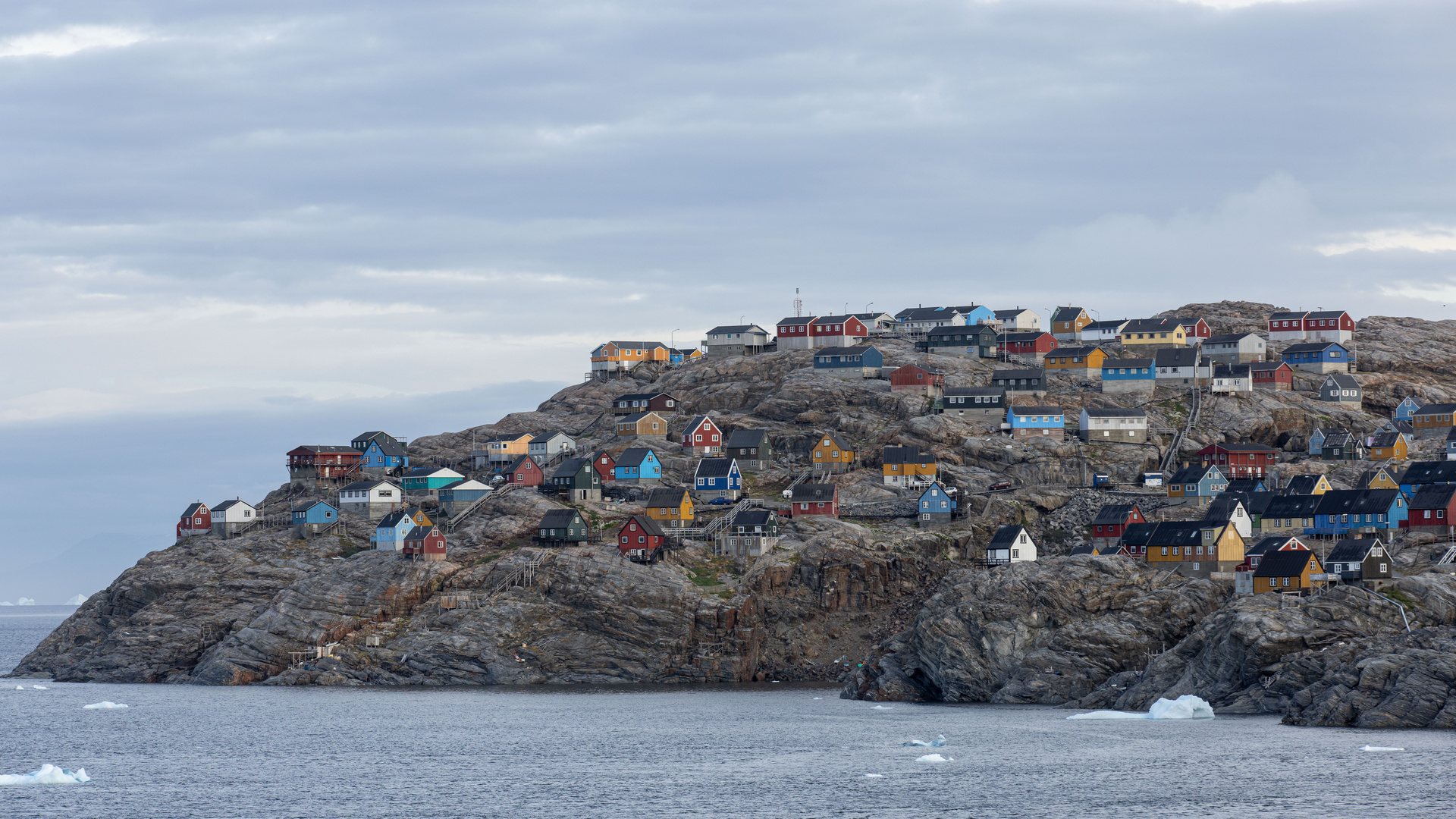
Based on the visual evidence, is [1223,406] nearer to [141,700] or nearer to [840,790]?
[840,790]

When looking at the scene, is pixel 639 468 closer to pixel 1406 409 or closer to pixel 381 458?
pixel 381 458

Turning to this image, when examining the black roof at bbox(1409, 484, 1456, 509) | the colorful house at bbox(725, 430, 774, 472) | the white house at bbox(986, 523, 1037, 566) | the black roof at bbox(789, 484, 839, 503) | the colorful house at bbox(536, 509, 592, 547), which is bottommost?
the white house at bbox(986, 523, 1037, 566)

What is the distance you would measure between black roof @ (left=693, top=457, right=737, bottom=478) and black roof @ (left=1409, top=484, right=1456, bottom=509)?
227 ft

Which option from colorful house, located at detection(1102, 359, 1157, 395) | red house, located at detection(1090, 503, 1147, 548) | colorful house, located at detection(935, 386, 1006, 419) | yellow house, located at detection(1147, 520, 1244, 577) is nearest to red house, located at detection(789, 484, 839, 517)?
red house, located at detection(1090, 503, 1147, 548)

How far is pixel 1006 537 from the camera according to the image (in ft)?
490

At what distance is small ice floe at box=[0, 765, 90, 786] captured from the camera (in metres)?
94.6

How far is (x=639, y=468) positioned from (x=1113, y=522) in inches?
2225

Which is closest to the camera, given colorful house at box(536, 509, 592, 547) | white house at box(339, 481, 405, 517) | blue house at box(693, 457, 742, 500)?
colorful house at box(536, 509, 592, 547)

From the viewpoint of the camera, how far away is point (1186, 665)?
383ft

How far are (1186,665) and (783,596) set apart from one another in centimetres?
4721

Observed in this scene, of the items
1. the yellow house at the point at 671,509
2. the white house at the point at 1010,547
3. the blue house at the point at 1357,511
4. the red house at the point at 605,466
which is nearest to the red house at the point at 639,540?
the yellow house at the point at 671,509

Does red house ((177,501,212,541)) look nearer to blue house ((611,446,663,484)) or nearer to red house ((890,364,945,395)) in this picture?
blue house ((611,446,663,484))

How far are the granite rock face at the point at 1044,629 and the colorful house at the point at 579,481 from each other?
1987 inches

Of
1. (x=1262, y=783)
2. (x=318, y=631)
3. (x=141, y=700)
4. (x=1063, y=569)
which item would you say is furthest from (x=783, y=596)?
(x=1262, y=783)
